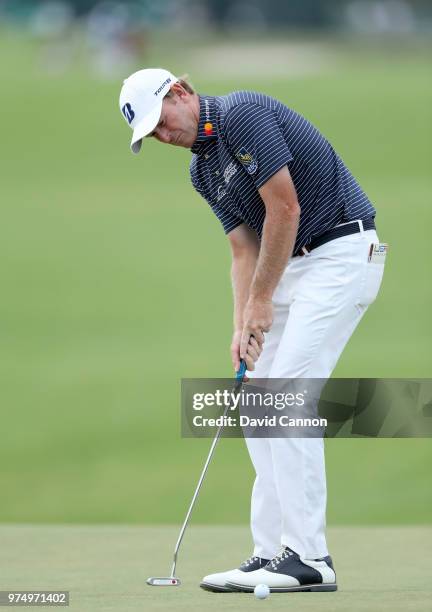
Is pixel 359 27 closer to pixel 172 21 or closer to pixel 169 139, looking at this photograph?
pixel 172 21

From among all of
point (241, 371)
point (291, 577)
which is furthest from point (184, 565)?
point (241, 371)

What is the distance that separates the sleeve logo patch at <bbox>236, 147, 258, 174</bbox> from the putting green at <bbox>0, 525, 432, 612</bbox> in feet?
4.60

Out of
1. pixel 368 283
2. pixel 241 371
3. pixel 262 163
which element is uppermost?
pixel 262 163

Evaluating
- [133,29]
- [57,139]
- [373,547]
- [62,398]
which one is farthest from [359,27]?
[373,547]

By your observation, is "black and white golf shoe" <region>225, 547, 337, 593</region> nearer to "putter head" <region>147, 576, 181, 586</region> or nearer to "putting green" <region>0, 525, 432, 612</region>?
"putting green" <region>0, 525, 432, 612</region>

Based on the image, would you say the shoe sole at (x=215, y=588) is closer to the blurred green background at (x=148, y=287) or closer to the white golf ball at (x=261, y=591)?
the white golf ball at (x=261, y=591)

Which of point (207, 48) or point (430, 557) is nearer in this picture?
point (430, 557)

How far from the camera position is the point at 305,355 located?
4664 mm

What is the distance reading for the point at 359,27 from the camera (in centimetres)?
5956

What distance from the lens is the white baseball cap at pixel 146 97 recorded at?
4.66 m

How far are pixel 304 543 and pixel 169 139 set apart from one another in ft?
4.75

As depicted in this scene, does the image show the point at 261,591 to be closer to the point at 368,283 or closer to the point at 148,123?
the point at 368,283

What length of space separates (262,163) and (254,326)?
22.6 inches

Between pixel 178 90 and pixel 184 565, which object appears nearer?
pixel 178 90
